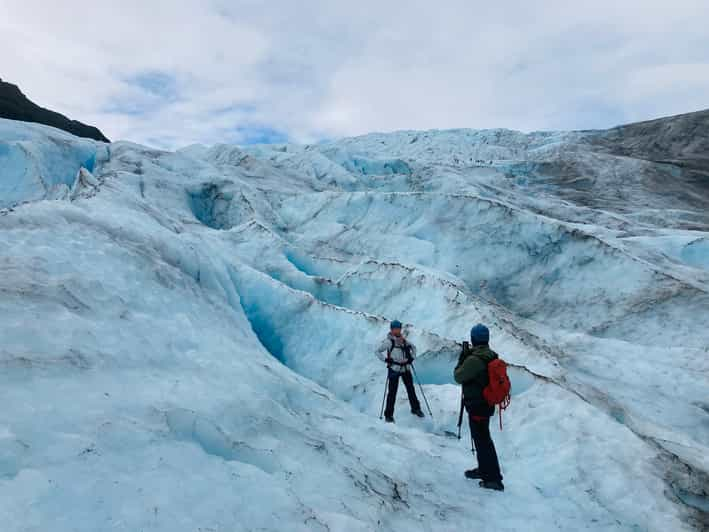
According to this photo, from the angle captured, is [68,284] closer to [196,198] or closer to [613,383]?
[613,383]

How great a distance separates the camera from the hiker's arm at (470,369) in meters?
5.38

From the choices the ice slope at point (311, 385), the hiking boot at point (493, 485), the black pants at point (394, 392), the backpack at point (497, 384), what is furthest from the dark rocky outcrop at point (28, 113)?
the hiking boot at point (493, 485)

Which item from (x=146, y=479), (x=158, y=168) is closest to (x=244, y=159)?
(x=158, y=168)

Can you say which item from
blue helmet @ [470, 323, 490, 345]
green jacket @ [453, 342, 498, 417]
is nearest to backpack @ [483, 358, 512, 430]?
green jacket @ [453, 342, 498, 417]

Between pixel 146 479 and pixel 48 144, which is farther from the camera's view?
pixel 48 144

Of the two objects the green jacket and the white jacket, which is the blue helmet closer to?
the green jacket

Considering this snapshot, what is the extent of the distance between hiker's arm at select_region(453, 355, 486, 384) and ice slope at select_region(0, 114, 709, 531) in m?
1.41

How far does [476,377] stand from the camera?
213 inches

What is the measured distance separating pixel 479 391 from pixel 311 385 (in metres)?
3.98

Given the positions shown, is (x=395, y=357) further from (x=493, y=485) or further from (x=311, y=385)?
Answer: (x=493, y=485)

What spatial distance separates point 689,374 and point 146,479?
10.8m

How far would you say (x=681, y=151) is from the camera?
56.8 metres

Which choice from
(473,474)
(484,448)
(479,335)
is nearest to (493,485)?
(473,474)

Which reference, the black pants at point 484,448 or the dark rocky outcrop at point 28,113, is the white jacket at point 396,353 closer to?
the black pants at point 484,448
